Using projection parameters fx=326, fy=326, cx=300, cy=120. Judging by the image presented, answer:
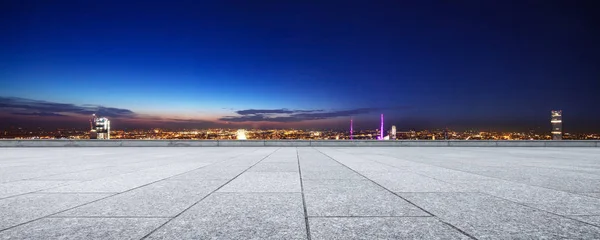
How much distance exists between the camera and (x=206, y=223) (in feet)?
13.4

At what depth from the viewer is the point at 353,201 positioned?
5430mm

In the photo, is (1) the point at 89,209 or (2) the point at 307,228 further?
(1) the point at 89,209

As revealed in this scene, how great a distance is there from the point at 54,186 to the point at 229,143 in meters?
21.6

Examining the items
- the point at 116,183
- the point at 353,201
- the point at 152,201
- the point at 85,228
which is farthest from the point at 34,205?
the point at 353,201

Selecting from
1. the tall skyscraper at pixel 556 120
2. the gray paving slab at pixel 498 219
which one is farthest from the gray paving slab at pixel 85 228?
the tall skyscraper at pixel 556 120

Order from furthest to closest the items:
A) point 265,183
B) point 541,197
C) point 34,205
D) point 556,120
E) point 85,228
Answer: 1. point 556,120
2. point 265,183
3. point 541,197
4. point 34,205
5. point 85,228

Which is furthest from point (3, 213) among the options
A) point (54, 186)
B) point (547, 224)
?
point (547, 224)

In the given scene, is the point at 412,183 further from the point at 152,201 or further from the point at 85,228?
the point at 85,228

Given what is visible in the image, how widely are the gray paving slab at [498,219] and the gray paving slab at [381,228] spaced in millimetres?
287

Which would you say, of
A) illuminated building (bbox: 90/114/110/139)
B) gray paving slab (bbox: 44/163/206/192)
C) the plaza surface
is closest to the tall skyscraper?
the plaza surface

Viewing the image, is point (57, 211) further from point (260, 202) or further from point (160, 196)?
point (260, 202)

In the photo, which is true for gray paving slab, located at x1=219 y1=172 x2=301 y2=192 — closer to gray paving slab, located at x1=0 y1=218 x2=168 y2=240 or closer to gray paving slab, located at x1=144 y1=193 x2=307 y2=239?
gray paving slab, located at x1=144 y1=193 x2=307 y2=239

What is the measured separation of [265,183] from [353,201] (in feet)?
8.52

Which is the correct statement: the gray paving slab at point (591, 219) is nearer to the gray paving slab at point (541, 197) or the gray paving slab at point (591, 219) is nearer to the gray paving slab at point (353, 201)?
the gray paving slab at point (541, 197)
